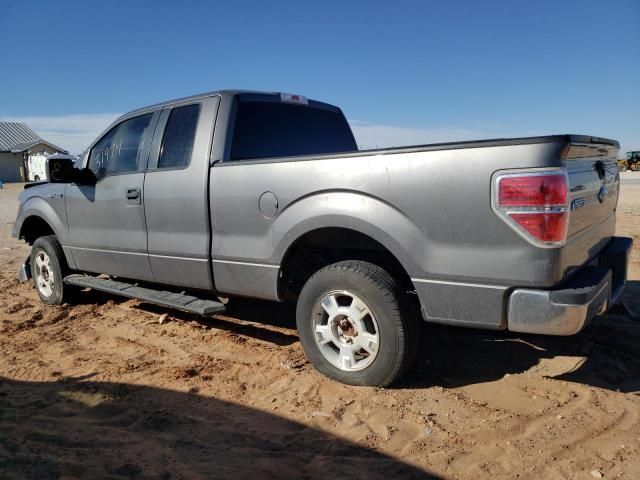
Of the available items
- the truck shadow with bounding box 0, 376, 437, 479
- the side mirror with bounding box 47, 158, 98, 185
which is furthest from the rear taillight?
the side mirror with bounding box 47, 158, 98, 185

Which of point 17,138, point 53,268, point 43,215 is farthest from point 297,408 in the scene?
point 17,138

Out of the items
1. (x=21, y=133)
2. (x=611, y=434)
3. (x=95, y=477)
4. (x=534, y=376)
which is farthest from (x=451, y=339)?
(x=21, y=133)

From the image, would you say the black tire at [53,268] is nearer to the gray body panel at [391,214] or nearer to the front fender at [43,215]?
the front fender at [43,215]

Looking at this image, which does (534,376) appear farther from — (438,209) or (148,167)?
(148,167)

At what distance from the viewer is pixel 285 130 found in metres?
4.61

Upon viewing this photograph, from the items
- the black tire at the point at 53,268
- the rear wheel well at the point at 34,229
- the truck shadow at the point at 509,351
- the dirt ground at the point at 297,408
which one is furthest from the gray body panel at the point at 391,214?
the rear wheel well at the point at 34,229

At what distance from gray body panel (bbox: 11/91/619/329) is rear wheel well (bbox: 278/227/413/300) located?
106mm

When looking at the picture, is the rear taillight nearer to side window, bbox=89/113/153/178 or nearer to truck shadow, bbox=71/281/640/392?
truck shadow, bbox=71/281/640/392

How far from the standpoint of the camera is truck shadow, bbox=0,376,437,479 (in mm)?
2521

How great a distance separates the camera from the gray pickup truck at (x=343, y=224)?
2680 millimetres

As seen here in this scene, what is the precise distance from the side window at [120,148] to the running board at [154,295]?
3.54 feet

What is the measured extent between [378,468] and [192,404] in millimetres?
1347

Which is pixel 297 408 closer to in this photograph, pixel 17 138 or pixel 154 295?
pixel 154 295

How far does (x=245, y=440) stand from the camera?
9.25 feet
